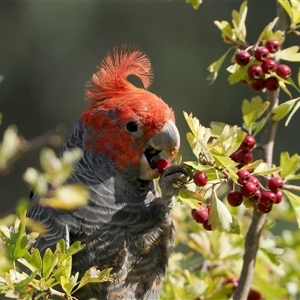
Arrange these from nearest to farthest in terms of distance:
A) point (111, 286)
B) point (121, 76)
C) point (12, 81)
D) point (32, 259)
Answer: point (32, 259) < point (111, 286) < point (121, 76) < point (12, 81)

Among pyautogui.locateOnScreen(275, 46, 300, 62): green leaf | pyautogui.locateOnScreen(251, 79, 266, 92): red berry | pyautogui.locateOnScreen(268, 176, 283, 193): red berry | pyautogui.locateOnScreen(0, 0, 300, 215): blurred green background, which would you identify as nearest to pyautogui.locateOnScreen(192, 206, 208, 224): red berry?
pyautogui.locateOnScreen(268, 176, 283, 193): red berry

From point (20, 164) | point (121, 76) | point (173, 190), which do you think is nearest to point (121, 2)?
point (20, 164)

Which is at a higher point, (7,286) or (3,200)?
(7,286)

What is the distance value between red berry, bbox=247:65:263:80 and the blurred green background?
565cm

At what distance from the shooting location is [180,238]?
292 cm

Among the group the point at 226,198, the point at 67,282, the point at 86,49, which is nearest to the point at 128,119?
the point at 226,198

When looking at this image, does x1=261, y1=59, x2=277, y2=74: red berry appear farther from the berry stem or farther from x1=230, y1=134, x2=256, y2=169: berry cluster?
x1=230, y1=134, x2=256, y2=169: berry cluster

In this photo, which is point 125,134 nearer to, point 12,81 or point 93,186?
point 93,186

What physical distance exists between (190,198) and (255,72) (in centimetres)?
51

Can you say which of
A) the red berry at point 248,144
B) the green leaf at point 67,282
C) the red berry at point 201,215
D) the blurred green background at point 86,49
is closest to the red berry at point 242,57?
the red berry at point 248,144

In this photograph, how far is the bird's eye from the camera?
2.62 m

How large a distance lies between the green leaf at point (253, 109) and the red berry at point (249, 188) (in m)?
0.33

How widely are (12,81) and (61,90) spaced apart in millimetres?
624

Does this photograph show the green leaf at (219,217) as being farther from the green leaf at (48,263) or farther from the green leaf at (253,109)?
the green leaf at (48,263)
